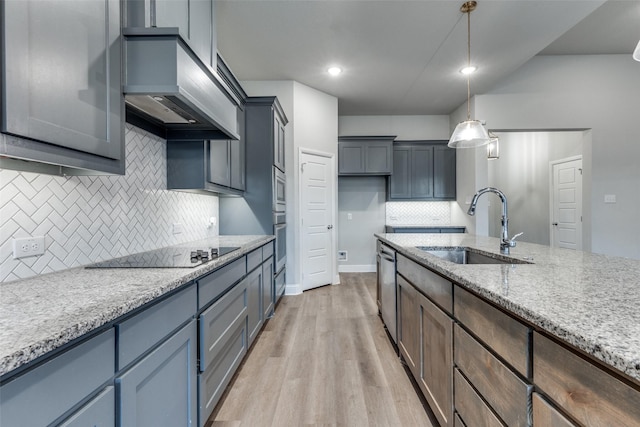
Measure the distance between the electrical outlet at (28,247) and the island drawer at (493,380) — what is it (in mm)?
1809

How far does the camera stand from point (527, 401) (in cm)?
78

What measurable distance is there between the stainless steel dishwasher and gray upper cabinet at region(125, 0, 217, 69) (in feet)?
6.43

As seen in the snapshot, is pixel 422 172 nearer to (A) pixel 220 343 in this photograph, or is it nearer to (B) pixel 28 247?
(A) pixel 220 343

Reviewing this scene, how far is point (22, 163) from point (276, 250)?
2388mm

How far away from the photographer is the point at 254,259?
2.42 m

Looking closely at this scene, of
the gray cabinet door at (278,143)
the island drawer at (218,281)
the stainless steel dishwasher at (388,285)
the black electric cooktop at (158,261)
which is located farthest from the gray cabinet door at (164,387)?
the gray cabinet door at (278,143)

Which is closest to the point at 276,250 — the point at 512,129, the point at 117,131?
the point at 117,131

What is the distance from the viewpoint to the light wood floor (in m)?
1.66

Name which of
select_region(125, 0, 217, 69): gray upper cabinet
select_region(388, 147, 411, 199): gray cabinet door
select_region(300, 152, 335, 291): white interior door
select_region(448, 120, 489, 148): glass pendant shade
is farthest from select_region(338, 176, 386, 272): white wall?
select_region(125, 0, 217, 69): gray upper cabinet

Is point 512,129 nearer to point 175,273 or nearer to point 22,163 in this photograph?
point 175,273

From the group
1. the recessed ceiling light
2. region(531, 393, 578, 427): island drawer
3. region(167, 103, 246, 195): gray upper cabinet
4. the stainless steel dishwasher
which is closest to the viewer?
region(531, 393, 578, 427): island drawer

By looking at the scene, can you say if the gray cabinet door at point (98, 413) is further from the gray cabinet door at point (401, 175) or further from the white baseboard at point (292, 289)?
the gray cabinet door at point (401, 175)

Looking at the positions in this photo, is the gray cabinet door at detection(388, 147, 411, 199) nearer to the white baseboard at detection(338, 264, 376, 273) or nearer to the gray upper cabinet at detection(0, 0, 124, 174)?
the white baseboard at detection(338, 264, 376, 273)

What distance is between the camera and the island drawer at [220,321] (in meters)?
1.42
